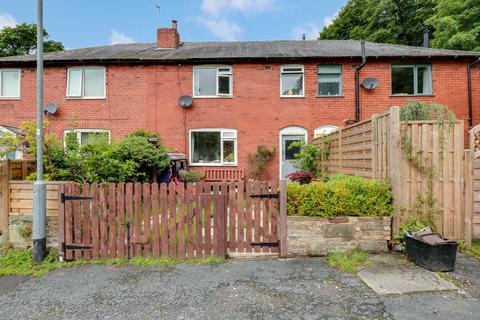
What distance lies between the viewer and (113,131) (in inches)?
460

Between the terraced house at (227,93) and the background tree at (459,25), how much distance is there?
4.96 metres

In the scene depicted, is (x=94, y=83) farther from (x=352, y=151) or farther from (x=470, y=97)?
(x=470, y=97)

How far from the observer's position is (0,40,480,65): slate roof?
1107 centimetres

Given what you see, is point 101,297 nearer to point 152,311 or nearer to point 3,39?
point 152,311

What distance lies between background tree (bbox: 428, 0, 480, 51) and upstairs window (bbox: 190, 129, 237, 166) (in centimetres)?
1358

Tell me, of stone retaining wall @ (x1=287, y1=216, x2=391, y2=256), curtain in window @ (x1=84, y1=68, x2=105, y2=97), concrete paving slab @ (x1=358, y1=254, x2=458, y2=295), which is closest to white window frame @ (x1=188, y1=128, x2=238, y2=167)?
curtain in window @ (x1=84, y1=68, x2=105, y2=97)

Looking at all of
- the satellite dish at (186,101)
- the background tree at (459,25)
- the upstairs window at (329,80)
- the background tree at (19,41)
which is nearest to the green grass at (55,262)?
the satellite dish at (186,101)

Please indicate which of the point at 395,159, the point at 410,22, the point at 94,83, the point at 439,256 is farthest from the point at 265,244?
the point at 410,22

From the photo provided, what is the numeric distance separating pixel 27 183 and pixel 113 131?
764cm

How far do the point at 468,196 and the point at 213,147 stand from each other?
8.96 m

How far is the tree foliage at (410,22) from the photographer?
14.9 meters

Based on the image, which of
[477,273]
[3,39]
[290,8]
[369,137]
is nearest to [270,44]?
[290,8]

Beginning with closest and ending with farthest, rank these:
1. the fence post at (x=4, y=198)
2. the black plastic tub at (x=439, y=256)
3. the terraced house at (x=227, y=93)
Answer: the black plastic tub at (x=439, y=256)
the fence post at (x=4, y=198)
the terraced house at (x=227, y=93)

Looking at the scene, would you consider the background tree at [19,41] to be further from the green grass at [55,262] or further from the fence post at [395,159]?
the fence post at [395,159]
